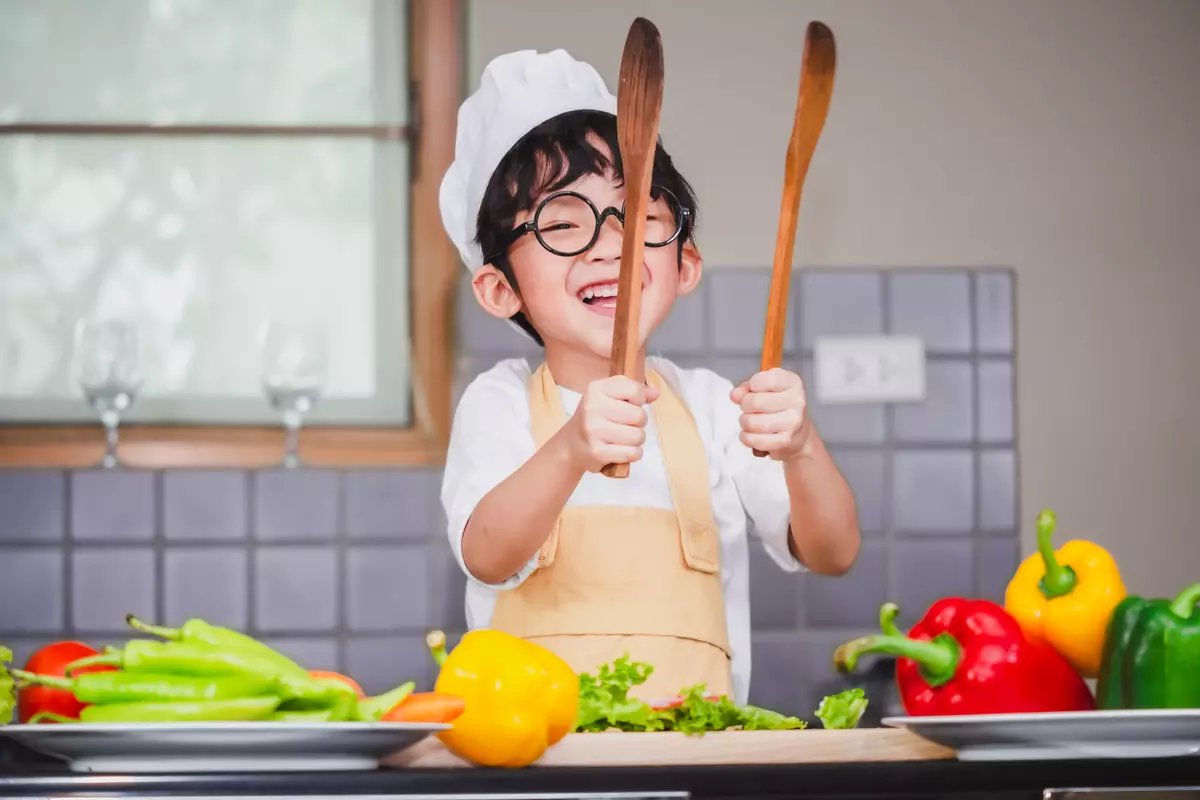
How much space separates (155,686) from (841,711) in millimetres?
421

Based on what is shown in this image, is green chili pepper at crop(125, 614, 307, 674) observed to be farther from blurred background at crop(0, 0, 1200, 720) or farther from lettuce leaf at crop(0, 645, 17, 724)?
blurred background at crop(0, 0, 1200, 720)

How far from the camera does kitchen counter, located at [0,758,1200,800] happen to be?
67cm

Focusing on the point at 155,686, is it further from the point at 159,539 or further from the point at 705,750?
the point at 159,539

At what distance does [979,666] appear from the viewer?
0.86m

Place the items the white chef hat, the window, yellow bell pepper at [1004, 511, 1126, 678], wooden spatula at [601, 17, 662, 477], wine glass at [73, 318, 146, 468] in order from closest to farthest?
wooden spatula at [601, 17, 662, 477], yellow bell pepper at [1004, 511, 1126, 678], the white chef hat, wine glass at [73, 318, 146, 468], the window

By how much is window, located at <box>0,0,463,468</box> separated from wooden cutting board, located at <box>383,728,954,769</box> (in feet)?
3.97

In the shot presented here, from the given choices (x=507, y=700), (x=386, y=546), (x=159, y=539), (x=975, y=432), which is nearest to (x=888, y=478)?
(x=975, y=432)

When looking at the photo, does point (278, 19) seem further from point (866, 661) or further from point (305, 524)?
point (866, 661)

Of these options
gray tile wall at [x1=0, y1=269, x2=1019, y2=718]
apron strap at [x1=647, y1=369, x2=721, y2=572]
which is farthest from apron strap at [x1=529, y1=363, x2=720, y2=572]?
gray tile wall at [x1=0, y1=269, x2=1019, y2=718]

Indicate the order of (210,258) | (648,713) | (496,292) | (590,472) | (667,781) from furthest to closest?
(210,258) < (496,292) < (590,472) < (648,713) < (667,781)

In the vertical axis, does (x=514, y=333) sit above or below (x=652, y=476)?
above

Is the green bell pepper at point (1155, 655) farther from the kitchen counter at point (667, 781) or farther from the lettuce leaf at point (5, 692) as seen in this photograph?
the lettuce leaf at point (5, 692)

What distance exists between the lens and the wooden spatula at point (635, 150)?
0.78 meters

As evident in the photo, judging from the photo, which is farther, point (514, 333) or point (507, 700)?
point (514, 333)
